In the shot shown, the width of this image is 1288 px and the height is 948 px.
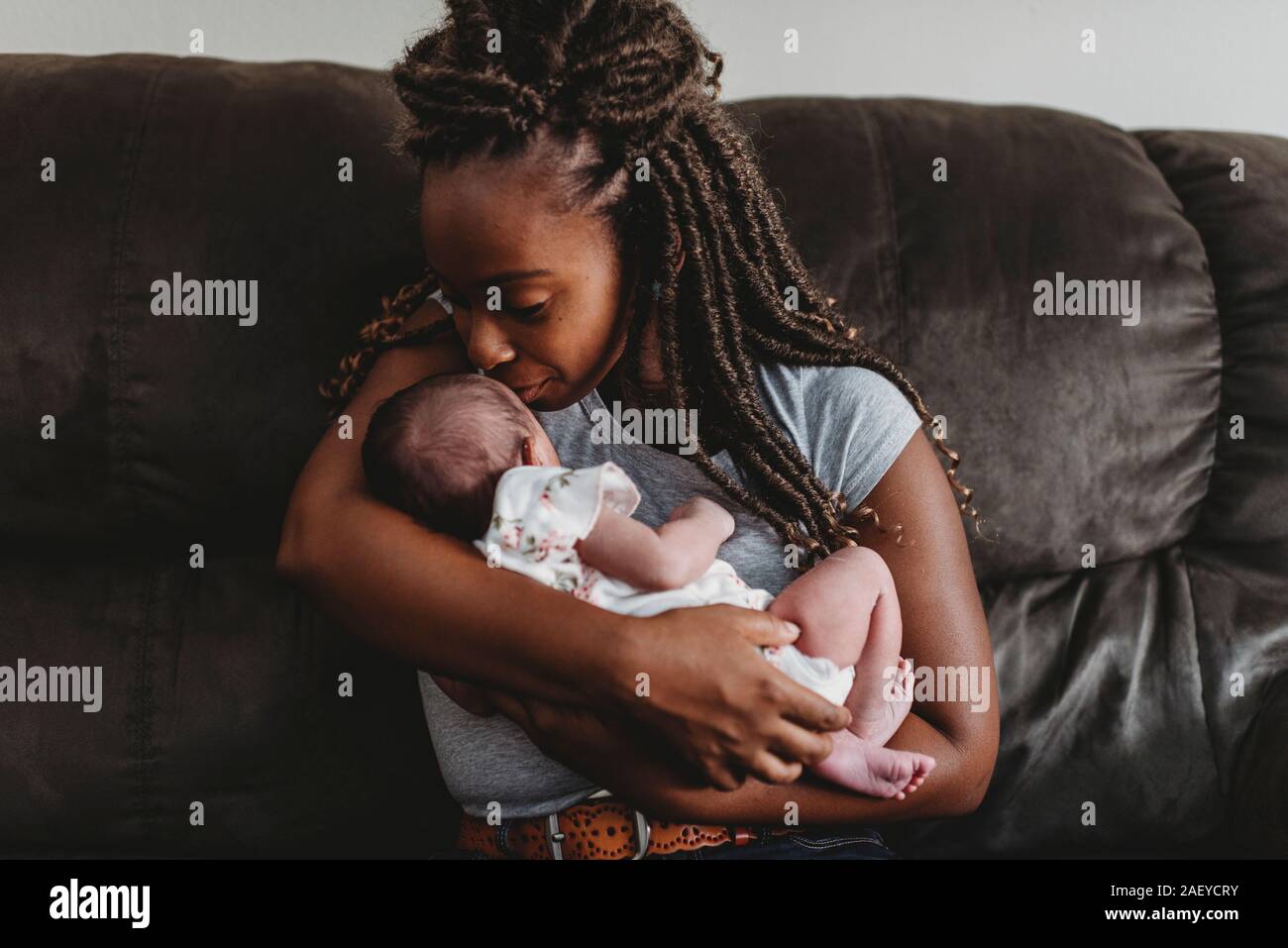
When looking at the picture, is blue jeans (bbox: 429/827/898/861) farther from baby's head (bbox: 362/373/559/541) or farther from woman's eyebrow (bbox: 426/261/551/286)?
woman's eyebrow (bbox: 426/261/551/286)

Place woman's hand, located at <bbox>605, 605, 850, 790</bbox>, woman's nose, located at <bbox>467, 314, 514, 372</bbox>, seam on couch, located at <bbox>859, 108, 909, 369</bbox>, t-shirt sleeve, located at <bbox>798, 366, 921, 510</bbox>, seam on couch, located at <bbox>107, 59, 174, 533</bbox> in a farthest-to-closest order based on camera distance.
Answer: seam on couch, located at <bbox>859, 108, 909, 369</bbox> → seam on couch, located at <bbox>107, 59, 174, 533</bbox> → t-shirt sleeve, located at <bbox>798, 366, 921, 510</bbox> → woman's nose, located at <bbox>467, 314, 514, 372</bbox> → woman's hand, located at <bbox>605, 605, 850, 790</bbox>

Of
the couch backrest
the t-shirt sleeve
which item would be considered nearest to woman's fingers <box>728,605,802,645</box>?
the t-shirt sleeve

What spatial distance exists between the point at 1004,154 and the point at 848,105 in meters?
0.23

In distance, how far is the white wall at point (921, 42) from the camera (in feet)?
5.31

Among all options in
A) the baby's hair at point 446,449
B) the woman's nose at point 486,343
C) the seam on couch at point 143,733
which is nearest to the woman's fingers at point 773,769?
the baby's hair at point 446,449

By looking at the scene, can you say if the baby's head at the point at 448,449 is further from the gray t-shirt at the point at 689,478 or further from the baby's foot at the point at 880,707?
the baby's foot at the point at 880,707

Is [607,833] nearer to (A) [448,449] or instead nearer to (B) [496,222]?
(A) [448,449]

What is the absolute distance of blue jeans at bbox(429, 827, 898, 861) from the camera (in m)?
1.06

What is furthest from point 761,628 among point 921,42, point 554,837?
point 921,42

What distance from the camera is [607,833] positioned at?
1058 mm

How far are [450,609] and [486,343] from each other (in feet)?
0.88

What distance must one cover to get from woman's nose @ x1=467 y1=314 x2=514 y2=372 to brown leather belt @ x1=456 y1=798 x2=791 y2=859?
460mm

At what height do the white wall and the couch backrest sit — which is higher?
the white wall
